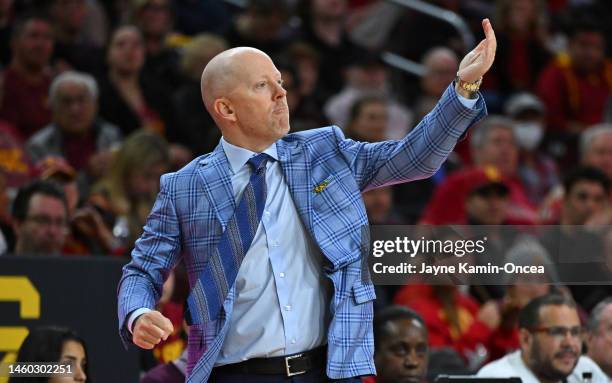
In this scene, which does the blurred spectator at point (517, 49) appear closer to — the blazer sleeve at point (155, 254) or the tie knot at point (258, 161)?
the tie knot at point (258, 161)

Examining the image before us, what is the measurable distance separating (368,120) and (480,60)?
526 cm

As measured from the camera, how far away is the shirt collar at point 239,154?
157 inches

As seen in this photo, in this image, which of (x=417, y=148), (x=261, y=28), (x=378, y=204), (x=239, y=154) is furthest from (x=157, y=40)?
(x=417, y=148)

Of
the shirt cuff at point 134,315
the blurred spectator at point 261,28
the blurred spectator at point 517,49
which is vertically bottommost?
the shirt cuff at point 134,315

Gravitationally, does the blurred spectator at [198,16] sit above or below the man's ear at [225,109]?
above

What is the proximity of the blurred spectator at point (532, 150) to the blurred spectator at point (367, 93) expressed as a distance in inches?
34.4

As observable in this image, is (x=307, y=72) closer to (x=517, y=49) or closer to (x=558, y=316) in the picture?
(x=517, y=49)

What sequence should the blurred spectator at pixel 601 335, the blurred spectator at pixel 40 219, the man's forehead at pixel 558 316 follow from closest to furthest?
1. the blurred spectator at pixel 601 335
2. the man's forehead at pixel 558 316
3. the blurred spectator at pixel 40 219

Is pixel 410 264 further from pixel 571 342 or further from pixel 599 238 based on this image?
pixel 571 342

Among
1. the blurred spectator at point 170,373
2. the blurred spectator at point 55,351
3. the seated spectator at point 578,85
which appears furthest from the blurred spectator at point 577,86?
the blurred spectator at point 55,351

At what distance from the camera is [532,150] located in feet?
33.0

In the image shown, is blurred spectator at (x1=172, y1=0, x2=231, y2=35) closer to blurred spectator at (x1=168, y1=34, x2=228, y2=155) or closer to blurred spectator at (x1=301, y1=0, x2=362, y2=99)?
blurred spectator at (x1=301, y1=0, x2=362, y2=99)

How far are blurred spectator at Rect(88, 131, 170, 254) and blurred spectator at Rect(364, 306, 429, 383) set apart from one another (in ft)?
6.53

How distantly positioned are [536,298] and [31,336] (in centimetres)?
216
